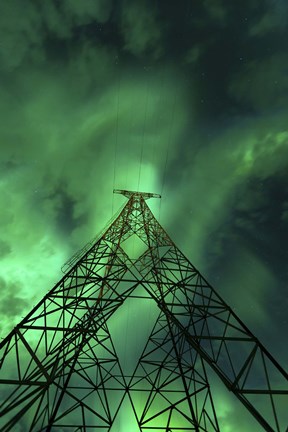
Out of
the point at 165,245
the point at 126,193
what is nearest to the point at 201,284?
the point at 165,245

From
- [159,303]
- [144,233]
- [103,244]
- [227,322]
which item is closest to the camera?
[227,322]

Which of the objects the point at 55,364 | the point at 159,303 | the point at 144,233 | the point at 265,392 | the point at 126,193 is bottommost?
the point at 265,392

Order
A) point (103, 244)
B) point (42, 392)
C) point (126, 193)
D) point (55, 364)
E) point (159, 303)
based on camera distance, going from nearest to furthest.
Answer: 1. point (42, 392)
2. point (55, 364)
3. point (159, 303)
4. point (103, 244)
5. point (126, 193)

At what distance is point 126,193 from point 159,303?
529 inches

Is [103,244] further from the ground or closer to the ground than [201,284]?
further from the ground

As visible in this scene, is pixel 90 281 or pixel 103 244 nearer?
pixel 90 281

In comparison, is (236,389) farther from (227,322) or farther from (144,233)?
(144,233)

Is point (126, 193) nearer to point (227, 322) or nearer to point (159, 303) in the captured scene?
point (159, 303)

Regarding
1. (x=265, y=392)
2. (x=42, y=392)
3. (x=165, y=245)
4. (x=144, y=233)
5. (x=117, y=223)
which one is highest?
(x=117, y=223)

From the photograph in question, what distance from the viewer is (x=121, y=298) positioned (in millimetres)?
11539

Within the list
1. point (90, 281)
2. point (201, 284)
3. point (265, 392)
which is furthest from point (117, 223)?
point (265, 392)

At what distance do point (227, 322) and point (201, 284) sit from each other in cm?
240

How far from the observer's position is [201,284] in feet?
41.1

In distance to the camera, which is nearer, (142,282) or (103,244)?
(142,282)
